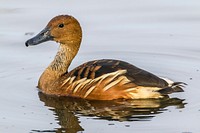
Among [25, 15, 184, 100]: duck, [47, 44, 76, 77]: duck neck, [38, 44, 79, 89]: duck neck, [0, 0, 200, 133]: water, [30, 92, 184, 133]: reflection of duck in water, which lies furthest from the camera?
[47, 44, 76, 77]: duck neck

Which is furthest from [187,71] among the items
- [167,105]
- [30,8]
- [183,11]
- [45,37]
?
[30,8]

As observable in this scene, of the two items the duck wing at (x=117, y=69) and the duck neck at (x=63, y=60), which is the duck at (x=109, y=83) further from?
the duck neck at (x=63, y=60)

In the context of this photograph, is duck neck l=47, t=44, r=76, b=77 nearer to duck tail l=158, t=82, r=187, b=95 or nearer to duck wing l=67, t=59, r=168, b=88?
duck wing l=67, t=59, r=168, b=88

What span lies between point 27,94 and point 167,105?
89.0 inches

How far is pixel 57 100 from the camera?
41.4 feet

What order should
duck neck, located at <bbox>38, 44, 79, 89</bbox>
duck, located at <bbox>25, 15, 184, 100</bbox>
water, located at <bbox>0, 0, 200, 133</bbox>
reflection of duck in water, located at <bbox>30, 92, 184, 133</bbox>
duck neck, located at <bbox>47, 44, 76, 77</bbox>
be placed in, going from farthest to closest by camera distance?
duck neck, located at <bbox>47, 44, 76, 77</bbox>, duck neck, located at <bbox>38, 44, 79, 89</bbox>, duck, located at <bbox>25, 15, 184, 100</bbox>, reflection of duck in water, located at <bbox>30, 92, 184, 133</bbox>, water, located at <bbox>0, 0, 200, 133</bbox>

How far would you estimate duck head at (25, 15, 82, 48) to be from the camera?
13.4 metres

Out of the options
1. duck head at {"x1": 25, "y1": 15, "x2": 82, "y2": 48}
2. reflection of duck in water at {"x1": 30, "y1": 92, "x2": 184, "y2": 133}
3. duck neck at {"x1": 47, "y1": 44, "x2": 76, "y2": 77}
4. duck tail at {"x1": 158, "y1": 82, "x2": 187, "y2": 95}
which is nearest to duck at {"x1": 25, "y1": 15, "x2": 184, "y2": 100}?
duck tail at {"x1": 158, "y1": 82, "x2": 187, "y2": 95}

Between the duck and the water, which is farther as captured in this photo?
the duck

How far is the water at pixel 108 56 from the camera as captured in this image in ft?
36.8

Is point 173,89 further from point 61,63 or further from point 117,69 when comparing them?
point 61,63

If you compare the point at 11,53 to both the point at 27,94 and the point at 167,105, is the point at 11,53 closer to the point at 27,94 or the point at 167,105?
the point at 27,94

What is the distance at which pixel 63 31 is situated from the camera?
1342 cm

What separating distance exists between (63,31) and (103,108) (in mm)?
1950
